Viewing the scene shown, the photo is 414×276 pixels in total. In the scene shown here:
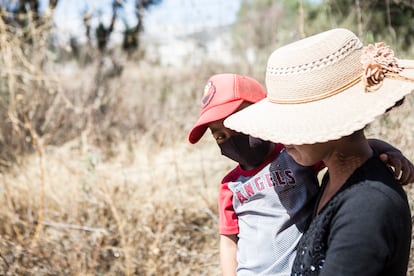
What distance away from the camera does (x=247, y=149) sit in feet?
5.28

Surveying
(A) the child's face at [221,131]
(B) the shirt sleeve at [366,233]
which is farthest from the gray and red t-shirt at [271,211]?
(B) the shirt sleeve at [366,233]

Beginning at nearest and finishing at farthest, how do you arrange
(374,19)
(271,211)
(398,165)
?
(398,165) → (271,211) → (374,19)

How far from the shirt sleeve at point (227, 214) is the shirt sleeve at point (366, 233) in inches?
22.2

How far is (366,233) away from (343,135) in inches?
7.8

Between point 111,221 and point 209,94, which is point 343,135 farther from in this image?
point 111,221

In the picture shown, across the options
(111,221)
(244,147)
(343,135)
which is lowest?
(111,221)

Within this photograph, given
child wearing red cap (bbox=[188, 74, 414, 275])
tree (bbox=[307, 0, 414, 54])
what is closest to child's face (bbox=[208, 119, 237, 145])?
child wearing red cap (bbox=[188, 74, 414, 275])

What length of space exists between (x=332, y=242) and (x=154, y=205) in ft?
8.52

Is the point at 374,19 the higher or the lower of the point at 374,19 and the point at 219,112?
the lower

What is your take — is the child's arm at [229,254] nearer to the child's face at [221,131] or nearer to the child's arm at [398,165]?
the child's face at [221,131]

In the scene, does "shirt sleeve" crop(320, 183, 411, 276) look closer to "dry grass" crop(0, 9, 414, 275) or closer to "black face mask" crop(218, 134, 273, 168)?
"black face mask" crop(218, 134, 273, 168)

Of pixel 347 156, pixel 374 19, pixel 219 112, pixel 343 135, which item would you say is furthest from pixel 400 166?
pixel 374 19

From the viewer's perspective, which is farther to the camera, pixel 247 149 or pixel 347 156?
pixel 247 149

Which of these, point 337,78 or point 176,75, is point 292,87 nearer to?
point 337,78
